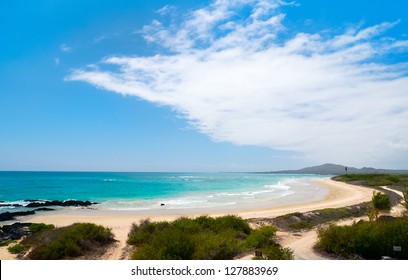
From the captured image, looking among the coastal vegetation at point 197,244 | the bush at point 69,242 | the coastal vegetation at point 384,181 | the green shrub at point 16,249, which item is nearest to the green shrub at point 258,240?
the coastal vegetation at point 197,244

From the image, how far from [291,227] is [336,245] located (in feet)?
23.6

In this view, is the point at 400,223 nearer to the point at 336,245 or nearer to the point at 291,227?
the point at 336,245

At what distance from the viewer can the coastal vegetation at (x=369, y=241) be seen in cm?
1270

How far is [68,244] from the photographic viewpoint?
14336mm

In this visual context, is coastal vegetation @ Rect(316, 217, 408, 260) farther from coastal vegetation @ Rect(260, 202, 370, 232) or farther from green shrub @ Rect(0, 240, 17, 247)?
green shrub @ Rect(0, 240, 17, 247)

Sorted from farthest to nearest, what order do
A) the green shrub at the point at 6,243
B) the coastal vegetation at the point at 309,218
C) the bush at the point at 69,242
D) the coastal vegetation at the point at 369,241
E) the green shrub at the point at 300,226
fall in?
the coastal vegetation at the point at 309,218 → the green shrub at the point at 300,226 → the green shrub at the point at 6,243 → the bush at the point at 69,242 → the coastal vegetation at the point at 369,241

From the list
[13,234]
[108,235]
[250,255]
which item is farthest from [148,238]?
[13,234]

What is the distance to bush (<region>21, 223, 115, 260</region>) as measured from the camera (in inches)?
547

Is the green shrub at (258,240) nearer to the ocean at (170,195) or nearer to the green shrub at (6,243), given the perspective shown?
the green shrub at (6,243)

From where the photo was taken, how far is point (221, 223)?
59.9 feet

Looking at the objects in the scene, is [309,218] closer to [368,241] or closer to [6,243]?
[368,241]

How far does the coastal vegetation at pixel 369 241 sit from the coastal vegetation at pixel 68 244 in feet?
33.3

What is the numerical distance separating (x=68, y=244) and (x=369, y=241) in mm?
12211

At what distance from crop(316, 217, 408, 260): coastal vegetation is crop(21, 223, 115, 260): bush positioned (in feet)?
33.8
